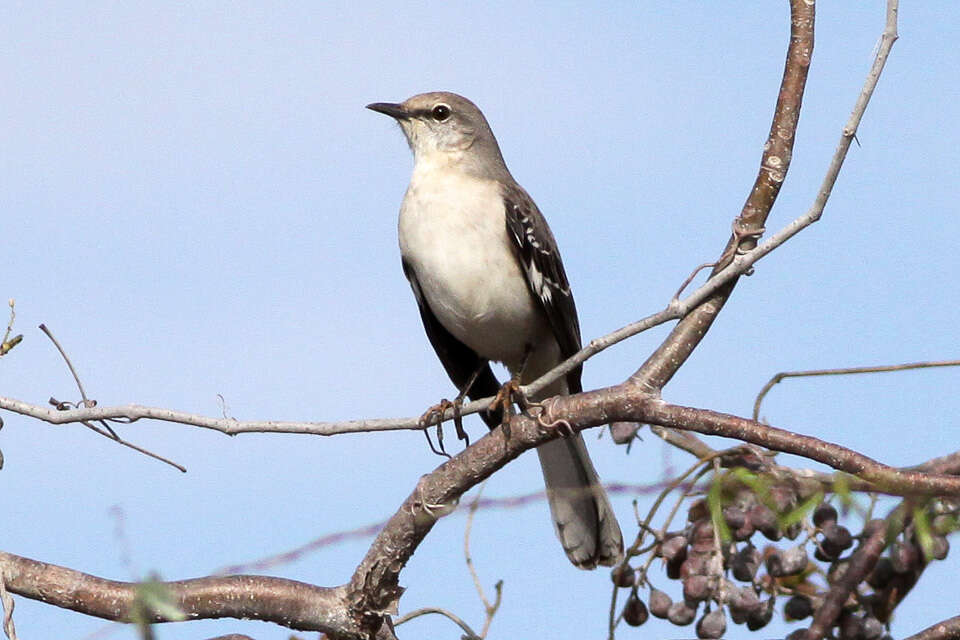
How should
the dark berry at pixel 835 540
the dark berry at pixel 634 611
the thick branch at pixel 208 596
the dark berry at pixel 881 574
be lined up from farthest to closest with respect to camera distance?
1. the thick branch at pixel 208 596
2. the dark berry at pixel 634 611
3. the dark berry at pixel 835 540
4. the dark berry at pixel 881 574

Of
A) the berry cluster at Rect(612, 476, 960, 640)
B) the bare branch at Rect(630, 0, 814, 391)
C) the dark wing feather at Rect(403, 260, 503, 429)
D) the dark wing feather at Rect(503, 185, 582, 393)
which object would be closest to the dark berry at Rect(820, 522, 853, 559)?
the berry cluster at Rect(612, 476, 960, 640)

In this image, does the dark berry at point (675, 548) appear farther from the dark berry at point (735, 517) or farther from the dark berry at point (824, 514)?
the dark berry at point (824, 514)

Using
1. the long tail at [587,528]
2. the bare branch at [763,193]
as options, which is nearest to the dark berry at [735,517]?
the bare branch at [763,193]

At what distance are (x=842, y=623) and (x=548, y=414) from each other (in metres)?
1.30

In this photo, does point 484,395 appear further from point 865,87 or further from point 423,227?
point 865,87

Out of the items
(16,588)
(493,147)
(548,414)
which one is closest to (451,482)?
(548,414)

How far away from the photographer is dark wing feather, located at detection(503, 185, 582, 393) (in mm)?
5965

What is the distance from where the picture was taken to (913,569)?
105 inches

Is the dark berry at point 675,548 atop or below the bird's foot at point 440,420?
below

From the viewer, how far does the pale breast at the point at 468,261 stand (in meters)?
5.88

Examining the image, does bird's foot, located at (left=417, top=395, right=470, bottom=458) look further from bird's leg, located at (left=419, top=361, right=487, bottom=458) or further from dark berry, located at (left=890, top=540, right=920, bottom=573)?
dark berry, located at (left=890, top=540, right=920, bottom=573)

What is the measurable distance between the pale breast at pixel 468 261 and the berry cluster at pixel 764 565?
9.08 ft

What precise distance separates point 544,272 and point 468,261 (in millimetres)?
402

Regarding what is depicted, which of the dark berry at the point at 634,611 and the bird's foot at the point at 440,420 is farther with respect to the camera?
the bird's foot at the point at 440,420
